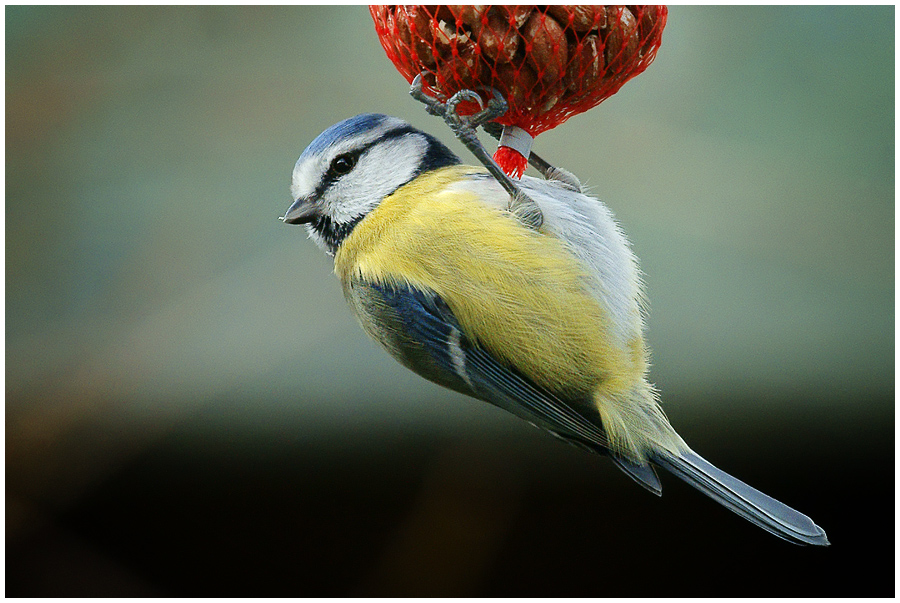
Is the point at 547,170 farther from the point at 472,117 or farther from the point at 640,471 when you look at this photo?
the point at 640,471

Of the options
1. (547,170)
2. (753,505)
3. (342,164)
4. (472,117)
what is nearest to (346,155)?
(342,164)

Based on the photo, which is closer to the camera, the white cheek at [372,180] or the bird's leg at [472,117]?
the bird's leg at [472,117]

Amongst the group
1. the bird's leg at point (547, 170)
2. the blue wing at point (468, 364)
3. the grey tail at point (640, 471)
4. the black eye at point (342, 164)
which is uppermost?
the black eye at point (342, 164)

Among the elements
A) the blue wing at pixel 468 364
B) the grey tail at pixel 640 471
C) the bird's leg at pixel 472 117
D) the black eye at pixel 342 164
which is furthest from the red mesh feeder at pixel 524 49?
the grey tail at pixel 640 471

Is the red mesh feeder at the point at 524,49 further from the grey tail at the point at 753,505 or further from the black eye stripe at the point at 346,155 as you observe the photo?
the grey tail at the point at 753,505

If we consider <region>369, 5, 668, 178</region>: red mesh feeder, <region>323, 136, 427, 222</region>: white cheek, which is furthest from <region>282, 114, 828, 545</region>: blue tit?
<region>369, 5, 668, 178</region>: red mesh feeder

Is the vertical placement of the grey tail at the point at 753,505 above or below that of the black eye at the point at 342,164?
below

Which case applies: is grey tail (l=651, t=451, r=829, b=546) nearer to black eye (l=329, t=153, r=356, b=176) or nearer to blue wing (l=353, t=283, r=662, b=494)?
blue wing (l=353, t=283, r=662, b=494)

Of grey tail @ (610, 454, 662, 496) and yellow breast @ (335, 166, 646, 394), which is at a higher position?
yellow breast @ (335, 166, 646, 394)
